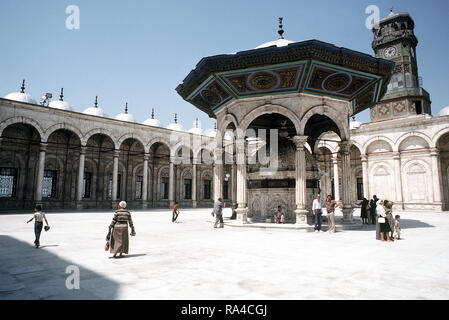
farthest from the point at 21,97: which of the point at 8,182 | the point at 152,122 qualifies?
the point at 152,122

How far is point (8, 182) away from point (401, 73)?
1347 inches

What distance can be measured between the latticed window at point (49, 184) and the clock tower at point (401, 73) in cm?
2911

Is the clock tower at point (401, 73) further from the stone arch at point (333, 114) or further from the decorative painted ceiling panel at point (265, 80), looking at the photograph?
the decorative painted ceiling panel at point (265, 80)

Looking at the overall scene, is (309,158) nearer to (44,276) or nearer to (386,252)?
(386,252)

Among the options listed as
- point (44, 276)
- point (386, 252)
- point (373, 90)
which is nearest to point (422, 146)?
point (373, 90)

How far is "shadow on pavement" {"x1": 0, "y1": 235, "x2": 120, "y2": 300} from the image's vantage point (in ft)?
11.1

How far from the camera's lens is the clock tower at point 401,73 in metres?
25.9

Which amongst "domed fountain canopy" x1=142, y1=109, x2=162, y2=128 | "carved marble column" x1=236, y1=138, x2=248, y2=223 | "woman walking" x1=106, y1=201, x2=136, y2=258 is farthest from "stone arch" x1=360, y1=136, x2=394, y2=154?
"woman walking" x1=106, y1=201, x2=136, y2=258

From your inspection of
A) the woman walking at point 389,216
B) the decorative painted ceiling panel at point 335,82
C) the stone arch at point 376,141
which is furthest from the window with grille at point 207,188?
the woman walking at point 389,216

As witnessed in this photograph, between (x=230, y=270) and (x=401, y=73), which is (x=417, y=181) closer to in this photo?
(x=401, y=73)

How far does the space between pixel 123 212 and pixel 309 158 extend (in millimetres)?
9213

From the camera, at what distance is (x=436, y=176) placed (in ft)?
73.7

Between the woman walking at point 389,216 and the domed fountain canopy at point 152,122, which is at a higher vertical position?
the domed fountain canopy at point 152,122

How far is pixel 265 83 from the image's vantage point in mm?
10758
